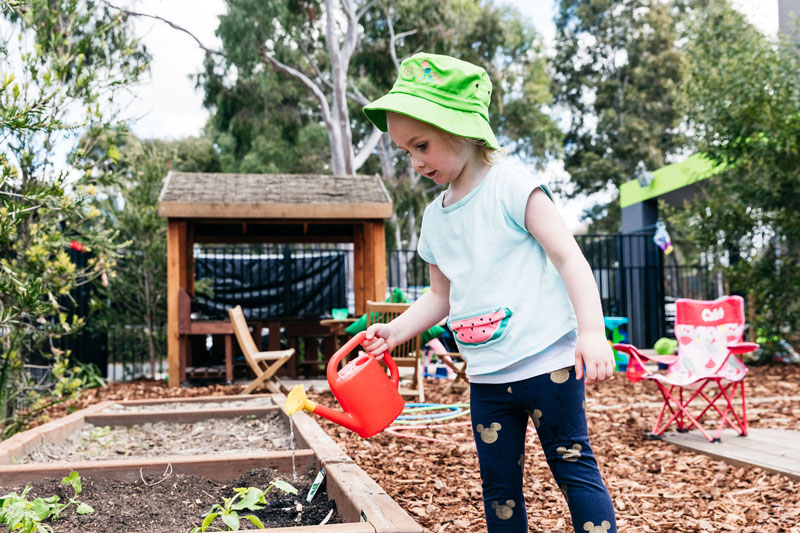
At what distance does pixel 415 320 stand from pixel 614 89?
29.4m

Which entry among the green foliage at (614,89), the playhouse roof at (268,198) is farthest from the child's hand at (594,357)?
the green foliage at (614,89)

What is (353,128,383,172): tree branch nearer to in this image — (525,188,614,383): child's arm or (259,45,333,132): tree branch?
(259,45,333,132): tree branch

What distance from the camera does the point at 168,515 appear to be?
247 cm

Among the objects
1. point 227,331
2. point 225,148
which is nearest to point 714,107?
point 227,331

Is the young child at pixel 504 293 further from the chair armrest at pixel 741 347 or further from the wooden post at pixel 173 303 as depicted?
the wooden post at pixel 173 303

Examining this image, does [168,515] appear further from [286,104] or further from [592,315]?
[286,104]

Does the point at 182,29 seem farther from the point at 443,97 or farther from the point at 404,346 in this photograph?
the point at 443,97

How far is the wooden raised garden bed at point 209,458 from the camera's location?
7.02ft

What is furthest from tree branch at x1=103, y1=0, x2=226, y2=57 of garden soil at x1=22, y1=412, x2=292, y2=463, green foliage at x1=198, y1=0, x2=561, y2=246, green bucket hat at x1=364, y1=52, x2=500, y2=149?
green bucket hat at x1=364, y1=52, x2=500, y2=149

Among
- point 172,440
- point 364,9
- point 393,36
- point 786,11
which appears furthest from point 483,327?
point 393,36

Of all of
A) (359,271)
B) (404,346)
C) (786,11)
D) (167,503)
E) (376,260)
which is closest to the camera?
(167,503)

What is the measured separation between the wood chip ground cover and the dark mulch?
562 mm

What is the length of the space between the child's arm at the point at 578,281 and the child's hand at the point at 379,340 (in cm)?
56

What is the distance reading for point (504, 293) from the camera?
6.07 ft
